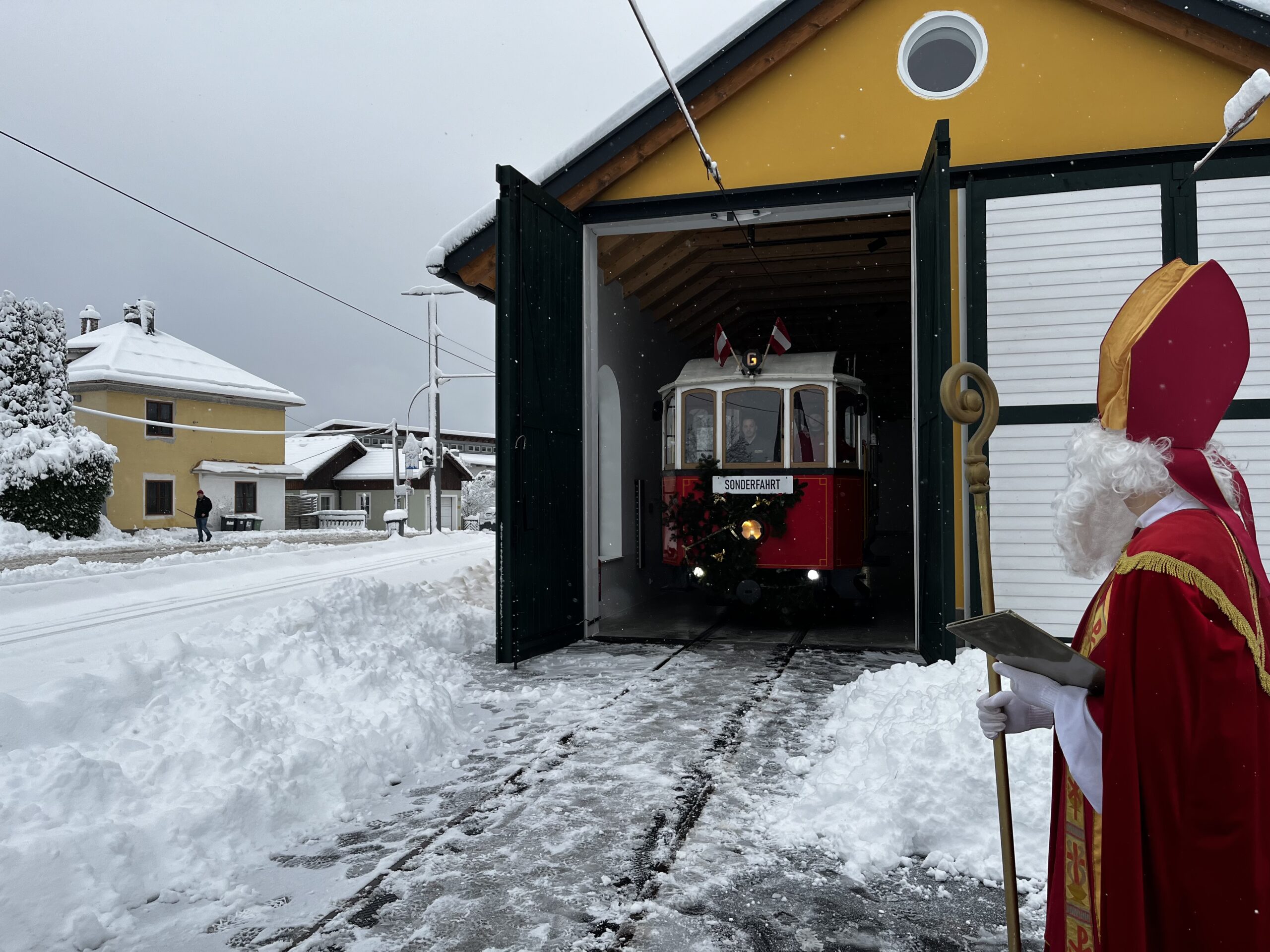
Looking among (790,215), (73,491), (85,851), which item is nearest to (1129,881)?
(85,851)

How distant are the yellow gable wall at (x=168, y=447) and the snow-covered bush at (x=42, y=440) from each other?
498 cm

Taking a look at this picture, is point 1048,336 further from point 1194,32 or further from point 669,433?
point 669,433

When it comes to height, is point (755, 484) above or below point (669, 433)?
below

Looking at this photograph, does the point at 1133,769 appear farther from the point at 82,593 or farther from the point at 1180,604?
the point at 82,593

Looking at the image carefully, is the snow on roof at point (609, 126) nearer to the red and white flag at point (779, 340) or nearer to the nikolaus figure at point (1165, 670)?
the red and white flag at point (779, 340)

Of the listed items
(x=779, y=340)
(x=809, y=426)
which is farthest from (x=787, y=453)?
(x=779, y=340)

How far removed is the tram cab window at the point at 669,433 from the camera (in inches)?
392

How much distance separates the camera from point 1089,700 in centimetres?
174

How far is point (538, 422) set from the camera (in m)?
7.75

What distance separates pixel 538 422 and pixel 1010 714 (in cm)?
614

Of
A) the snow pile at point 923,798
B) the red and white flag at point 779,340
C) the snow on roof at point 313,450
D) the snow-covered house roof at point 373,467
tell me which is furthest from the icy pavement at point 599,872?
the snow on roof at point 313,450

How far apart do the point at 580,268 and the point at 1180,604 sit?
25.2 feet

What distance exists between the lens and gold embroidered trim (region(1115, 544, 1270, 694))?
1.59 meters

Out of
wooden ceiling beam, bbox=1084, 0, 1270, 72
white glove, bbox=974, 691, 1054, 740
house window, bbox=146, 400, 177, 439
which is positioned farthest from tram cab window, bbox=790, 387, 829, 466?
house window, bbox=146, 400, 177, 439
